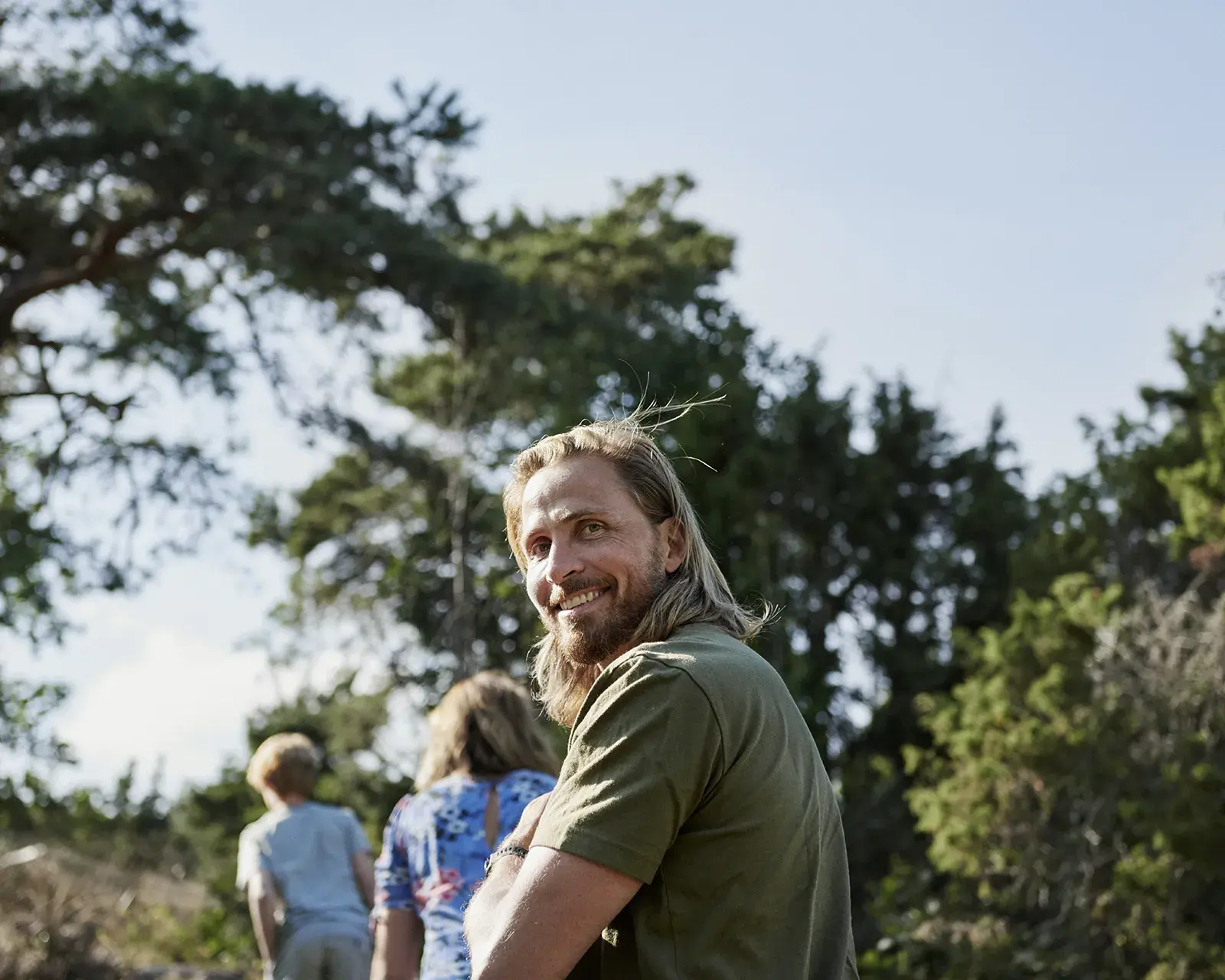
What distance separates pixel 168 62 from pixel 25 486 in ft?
13.4

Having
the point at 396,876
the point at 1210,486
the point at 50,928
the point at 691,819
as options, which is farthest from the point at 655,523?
the point at 1210,486

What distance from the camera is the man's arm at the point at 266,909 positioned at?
18.3ft

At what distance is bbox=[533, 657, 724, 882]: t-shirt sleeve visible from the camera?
1575mm

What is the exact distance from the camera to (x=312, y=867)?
5.65m

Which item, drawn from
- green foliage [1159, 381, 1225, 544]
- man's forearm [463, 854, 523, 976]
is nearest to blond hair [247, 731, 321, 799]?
man's forearm [463, 854, 523, 976]

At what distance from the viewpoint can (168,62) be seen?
14.0 meters

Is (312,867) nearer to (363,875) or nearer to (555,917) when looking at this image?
(363,875)

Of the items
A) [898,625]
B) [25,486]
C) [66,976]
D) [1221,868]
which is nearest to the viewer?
[66,976]


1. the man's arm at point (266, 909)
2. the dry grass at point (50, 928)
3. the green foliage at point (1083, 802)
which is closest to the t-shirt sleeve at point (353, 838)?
the man's arm at point (266, 909)

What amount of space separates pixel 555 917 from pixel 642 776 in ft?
0.57

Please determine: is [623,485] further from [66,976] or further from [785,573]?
[785,573]

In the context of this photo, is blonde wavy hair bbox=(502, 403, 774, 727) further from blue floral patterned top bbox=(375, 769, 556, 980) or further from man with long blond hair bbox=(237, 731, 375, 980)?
man with long blond hair bbox=(237, 731, 375, 980)

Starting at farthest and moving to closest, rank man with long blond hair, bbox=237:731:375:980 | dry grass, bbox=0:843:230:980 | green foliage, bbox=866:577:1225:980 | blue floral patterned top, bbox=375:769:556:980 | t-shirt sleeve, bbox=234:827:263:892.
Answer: green foliage, bbox=866:577:1225:980, dry grass, bbox=0:843:230:980, t-shirt sleeve, bbox=234:827:263:892, man with long blond hair, bbox=237:731:375:980, blue floral patterned top, bbox=375:769:556:980

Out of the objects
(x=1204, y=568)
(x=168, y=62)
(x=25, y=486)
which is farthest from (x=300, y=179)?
(x=1204, y=568)
